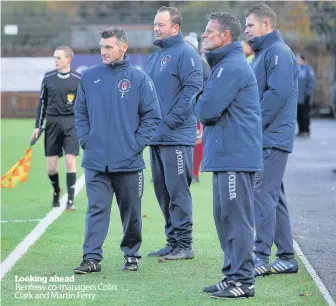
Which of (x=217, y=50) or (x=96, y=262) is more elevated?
(x=217, y=50)

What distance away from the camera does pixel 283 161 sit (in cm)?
1004

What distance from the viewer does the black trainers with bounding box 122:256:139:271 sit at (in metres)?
10.2

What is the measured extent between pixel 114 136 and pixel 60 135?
5174mm

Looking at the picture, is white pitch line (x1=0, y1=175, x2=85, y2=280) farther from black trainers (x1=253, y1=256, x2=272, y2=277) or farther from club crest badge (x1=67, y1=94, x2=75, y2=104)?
black trainers (x1=253, y1=256, x2=272, y2=277)

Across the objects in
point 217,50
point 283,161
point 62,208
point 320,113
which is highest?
point 217,50

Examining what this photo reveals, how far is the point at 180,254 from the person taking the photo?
10.9m

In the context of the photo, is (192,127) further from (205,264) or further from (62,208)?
(62,208)

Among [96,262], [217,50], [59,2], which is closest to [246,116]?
[217,50]

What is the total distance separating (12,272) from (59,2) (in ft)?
187

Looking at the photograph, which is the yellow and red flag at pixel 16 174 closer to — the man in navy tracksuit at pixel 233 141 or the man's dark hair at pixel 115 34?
the man's dark hair at pixel 115 34

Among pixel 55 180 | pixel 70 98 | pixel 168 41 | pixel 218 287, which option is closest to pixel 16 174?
pixel 55 180

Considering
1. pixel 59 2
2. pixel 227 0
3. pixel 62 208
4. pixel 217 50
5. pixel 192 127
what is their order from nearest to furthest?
pixel 217 50 → pixel 192 127 → pixel 62 208 → pixel 227 0 → pixel 59 2

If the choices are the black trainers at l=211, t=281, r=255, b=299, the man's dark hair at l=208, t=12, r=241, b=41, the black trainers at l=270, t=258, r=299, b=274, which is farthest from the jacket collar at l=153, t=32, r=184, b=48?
the black trainers at l=211, t=281, r=255, b=299

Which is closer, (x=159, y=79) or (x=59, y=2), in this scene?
(x=159, y=79)
